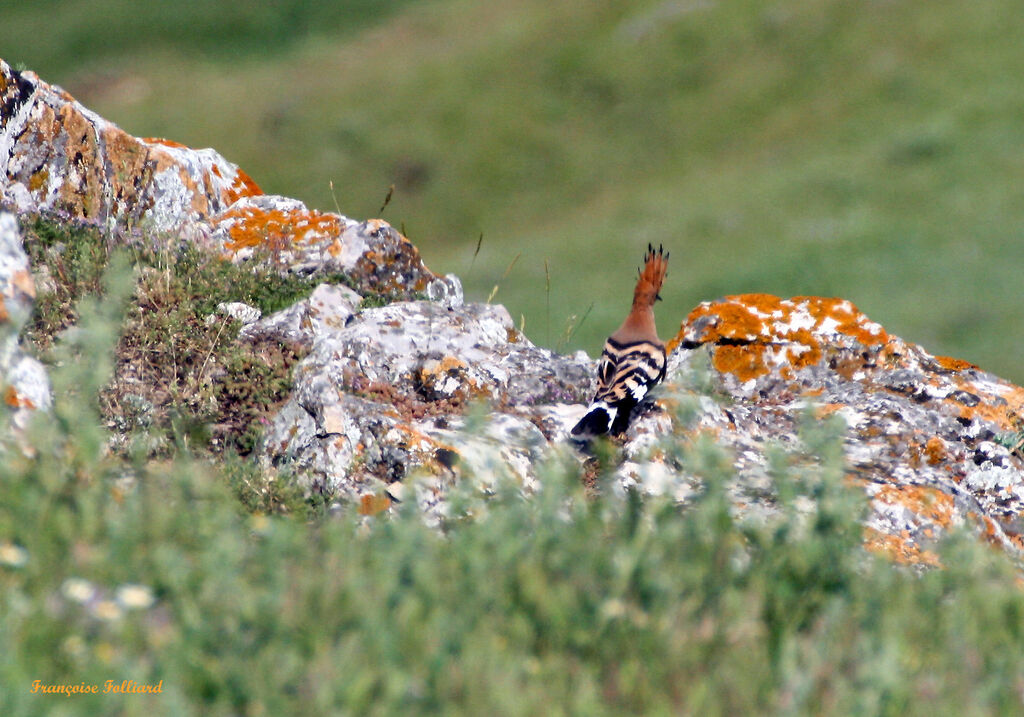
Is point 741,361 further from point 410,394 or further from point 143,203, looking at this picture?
point 143,203

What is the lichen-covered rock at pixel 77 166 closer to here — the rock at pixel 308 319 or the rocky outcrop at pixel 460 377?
the rocky outcrop at pixel 460 377

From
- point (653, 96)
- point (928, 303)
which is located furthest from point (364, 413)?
point (653, 96)

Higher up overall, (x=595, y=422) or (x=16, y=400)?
(x=595, y=422)

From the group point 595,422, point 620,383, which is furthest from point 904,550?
point 620,383

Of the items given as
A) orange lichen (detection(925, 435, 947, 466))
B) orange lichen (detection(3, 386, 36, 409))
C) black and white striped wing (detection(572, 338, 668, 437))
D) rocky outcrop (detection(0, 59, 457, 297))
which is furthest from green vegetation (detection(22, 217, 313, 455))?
orange lichen (detection(925, 435, 947, 466))

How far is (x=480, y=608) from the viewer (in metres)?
3.84

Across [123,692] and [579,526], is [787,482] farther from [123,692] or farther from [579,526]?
[123,692]

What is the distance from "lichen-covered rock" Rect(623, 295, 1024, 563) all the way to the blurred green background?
25861 mm

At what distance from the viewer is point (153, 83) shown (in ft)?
199

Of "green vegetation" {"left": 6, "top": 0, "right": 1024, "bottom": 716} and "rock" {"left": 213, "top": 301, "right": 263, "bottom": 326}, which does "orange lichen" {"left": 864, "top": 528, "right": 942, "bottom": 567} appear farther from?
"rock" {"left": 213, "top": 301, "right": 263, "bottom": 326}

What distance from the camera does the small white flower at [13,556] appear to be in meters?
3.71

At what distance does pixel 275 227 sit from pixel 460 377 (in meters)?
3.28

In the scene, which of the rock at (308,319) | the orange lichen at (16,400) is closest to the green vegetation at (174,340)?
the rock at (308,319)

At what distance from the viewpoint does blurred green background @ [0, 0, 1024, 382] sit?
41938 millimetres
